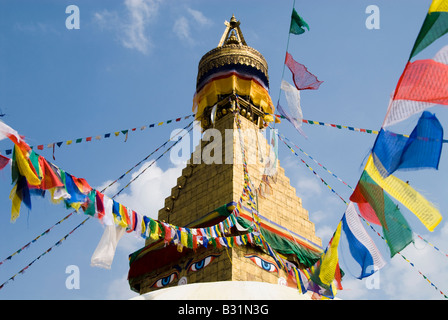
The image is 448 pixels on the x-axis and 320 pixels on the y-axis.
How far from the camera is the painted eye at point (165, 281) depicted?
36.8 ft

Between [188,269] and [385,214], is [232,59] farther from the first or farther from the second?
[385,214]

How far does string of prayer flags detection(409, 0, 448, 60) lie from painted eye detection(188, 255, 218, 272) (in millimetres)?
6329

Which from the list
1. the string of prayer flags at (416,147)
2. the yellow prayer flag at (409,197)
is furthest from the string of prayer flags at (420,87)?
the yellow prayer flag at (409,197)

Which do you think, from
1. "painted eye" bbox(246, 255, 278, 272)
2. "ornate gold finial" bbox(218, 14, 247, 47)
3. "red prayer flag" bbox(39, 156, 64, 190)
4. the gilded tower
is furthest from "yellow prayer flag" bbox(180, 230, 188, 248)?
"ornate gold finial" bbox(218, 14, 247, 47)

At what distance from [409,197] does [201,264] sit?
572cm

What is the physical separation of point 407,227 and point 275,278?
16.2 ft

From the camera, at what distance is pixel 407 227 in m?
6.01

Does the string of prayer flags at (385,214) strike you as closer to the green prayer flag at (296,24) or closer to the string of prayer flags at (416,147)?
the string of prayer flags at (416,147)

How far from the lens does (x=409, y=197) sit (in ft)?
19.1

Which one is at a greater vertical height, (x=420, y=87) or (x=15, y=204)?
(x=420, y=87)

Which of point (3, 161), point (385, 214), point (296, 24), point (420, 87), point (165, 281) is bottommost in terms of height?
point (385, 214)

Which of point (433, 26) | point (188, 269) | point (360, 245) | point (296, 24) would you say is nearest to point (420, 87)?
point (433, 26)

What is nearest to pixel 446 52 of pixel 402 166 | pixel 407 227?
pixel 402 166

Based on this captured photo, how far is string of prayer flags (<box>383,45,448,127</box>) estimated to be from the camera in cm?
544
